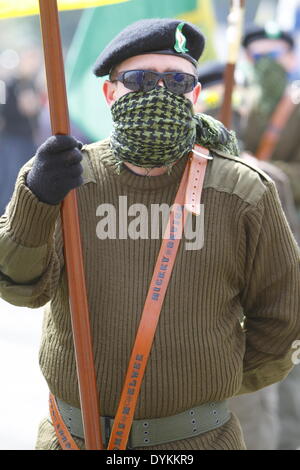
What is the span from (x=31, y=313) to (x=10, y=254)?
185 inches

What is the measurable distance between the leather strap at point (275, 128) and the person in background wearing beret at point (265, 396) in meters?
0.21

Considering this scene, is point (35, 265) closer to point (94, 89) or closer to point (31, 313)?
point (94, 89)

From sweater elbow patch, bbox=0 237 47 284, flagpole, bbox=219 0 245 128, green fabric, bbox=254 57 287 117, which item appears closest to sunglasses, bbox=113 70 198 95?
sweater elbow patch, bbox=0 237 47 284

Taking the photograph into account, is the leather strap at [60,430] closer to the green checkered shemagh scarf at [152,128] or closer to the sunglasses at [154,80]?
the green checkered shemagh scarf at [152,128]

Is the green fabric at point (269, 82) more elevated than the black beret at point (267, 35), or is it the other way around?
the black beret at point (267, 35)

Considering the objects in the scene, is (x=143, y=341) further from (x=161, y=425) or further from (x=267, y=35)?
(x=267, y=35)

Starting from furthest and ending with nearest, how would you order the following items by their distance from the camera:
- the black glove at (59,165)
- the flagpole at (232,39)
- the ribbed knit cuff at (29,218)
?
the flagpole at (232,39) < the ribbed knit cuff at (29,218) < the black glove at (59,165)

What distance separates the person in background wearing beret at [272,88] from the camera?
6895 millimetres

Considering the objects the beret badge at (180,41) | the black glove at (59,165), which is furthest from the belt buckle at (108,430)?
the beret badge at (180,41)

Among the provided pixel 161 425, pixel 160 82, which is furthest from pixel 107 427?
pixel 160 82

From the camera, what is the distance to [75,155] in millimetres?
2834

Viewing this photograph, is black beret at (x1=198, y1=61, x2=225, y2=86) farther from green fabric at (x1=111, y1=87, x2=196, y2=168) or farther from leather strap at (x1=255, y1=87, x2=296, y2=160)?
green fabric at (x1=111, y1=87, x2=196, y2=168)

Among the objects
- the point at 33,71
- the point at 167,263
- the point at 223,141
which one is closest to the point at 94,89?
the point at 223,141

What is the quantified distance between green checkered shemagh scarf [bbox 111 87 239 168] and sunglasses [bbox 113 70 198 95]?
3cm
